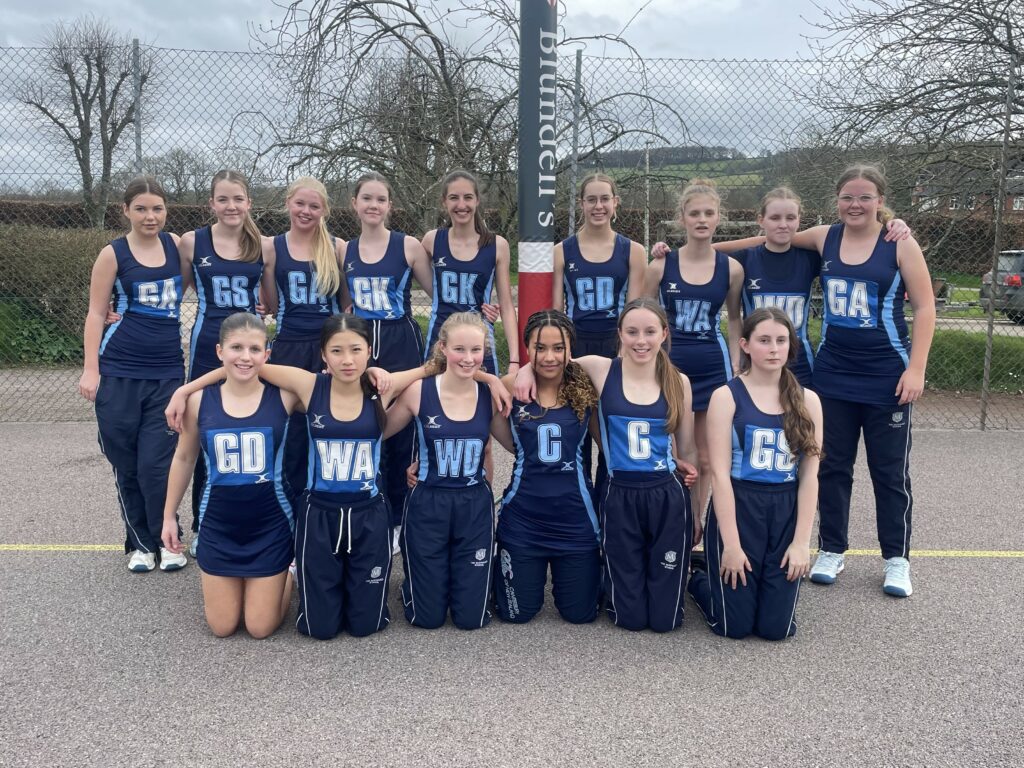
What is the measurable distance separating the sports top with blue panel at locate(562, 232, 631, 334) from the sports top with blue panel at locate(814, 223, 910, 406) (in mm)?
1009

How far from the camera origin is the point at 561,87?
252 inches

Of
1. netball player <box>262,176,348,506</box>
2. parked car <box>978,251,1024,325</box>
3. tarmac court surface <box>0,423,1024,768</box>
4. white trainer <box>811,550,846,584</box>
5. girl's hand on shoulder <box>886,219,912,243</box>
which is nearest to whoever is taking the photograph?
tarmac court surface <box>0,423,1024,768</box>

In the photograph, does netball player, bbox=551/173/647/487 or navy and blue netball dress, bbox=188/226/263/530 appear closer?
navy and blue netball dress, bbox=188/226/263/530

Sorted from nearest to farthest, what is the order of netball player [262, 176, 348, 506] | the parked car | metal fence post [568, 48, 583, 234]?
netball player [262, 176, 348, 506] < metal fence post [568, 48, 583, 234] < the parked car

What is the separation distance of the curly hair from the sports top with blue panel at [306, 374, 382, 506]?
0.76 metres

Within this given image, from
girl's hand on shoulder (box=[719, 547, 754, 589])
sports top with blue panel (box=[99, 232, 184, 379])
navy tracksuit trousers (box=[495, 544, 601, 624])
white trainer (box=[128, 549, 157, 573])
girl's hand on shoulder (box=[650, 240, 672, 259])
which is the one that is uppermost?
girl's hand on shoulder (box=[650, 240, 672, 259])

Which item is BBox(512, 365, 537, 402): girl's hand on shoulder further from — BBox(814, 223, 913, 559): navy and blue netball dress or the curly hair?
BBox(814, 223, 913, 559): navy and blue netball dress

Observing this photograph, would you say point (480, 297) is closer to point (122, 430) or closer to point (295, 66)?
point (122, 430)

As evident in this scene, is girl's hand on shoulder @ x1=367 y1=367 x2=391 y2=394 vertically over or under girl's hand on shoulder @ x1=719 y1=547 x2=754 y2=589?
over

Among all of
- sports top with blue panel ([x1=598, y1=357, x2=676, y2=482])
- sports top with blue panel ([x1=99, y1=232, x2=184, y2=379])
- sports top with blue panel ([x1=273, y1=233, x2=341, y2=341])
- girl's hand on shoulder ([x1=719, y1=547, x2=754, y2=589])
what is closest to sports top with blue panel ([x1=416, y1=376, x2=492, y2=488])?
sports top with blue panel ([x1=598, y1=357, x2=676, y2=482])

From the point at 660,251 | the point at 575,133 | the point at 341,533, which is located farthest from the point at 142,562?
the point at 575,133

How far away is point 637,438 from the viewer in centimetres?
344

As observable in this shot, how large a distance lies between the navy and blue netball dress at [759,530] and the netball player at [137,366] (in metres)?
2.60

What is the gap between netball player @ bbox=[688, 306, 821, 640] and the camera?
3264mm
